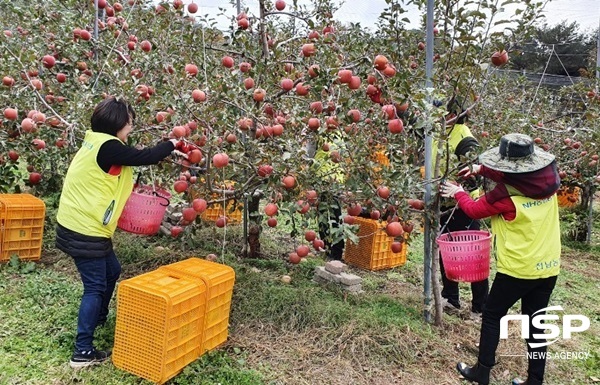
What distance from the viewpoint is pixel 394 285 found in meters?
4.40

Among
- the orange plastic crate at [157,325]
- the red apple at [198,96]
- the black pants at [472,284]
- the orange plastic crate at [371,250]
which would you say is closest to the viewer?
the orange plastic crate at [157,325]

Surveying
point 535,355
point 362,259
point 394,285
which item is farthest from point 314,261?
point 535,355

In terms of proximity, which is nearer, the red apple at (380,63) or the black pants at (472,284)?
the red apple at (380,63)

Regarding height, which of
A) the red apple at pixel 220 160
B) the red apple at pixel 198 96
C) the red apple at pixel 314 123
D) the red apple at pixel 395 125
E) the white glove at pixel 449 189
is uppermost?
the red apple at pixel 198 96

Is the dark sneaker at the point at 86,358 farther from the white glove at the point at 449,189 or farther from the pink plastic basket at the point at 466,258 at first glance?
the white glove at the point at 449,189

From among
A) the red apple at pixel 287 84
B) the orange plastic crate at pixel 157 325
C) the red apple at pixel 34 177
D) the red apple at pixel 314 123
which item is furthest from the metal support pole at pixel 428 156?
the red apple at pixel 34 177

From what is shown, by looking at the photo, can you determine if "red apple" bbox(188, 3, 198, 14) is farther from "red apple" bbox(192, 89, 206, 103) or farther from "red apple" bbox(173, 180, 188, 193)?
"red apple" bbox(173, 180, 188, 193)

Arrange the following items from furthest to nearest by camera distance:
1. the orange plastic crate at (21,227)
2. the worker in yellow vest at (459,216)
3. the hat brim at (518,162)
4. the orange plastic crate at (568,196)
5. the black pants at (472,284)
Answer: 1. the orange plastic crate at (568,196)
2. the orange plastic crate at (21,227)
3. the black pants at (472,284)
4. the worker in yellow vest at (459,216)
5. the hat brim at (518,162)

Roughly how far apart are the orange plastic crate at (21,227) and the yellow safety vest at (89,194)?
5.35 feet

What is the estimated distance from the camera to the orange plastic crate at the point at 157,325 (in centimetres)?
254

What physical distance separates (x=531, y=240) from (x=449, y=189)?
56cm

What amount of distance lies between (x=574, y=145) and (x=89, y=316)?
5.20 metres

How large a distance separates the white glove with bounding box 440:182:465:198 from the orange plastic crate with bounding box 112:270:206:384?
151 cm

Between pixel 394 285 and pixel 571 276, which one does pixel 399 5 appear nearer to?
pixel 394 285
